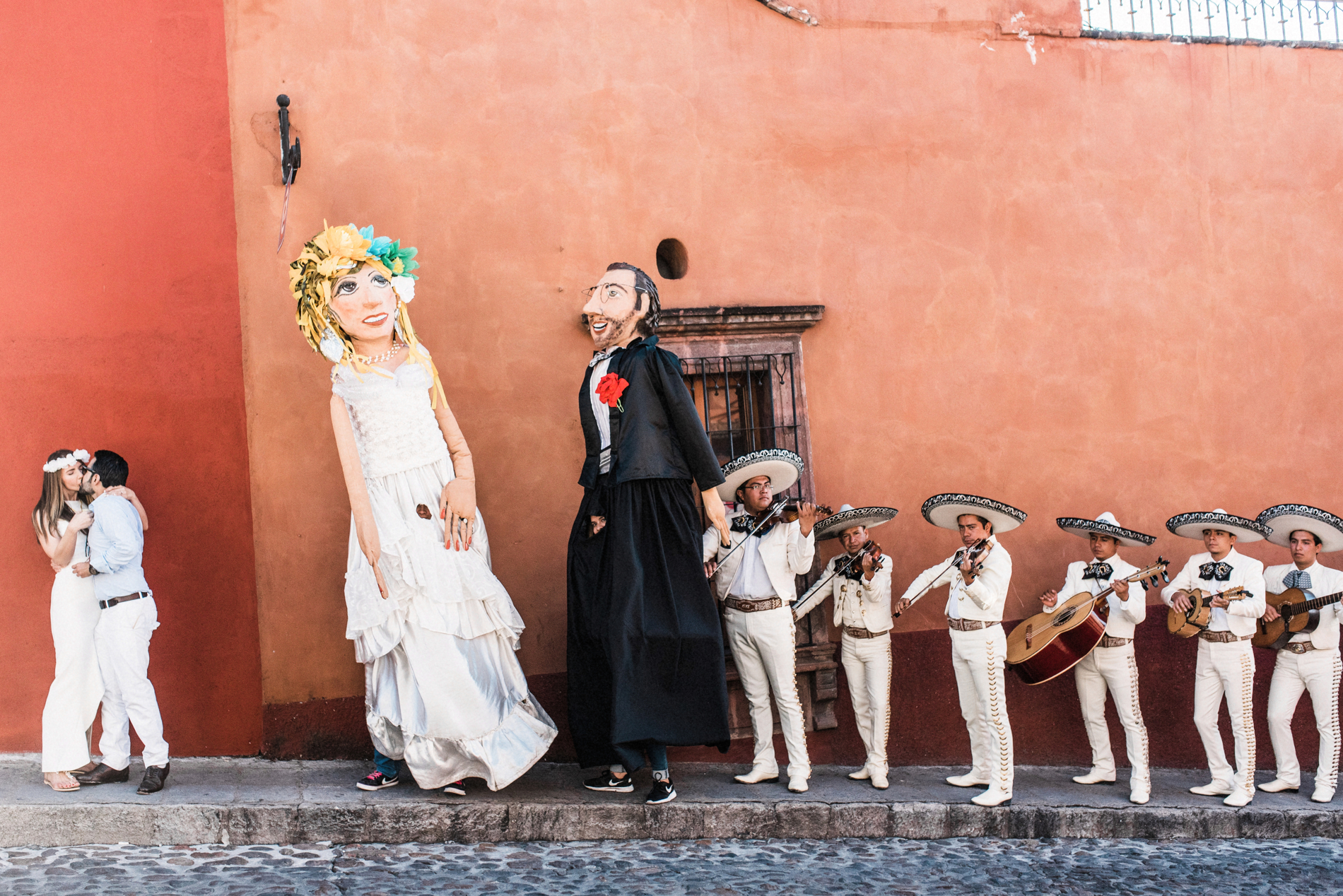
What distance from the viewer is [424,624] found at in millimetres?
5855

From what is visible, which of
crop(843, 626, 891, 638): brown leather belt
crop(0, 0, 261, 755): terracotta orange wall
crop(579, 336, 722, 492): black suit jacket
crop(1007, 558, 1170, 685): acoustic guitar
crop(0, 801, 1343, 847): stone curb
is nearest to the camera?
crop(0, 801, 1343, 847): stone curb

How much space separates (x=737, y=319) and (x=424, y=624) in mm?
2815

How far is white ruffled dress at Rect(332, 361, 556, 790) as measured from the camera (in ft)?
19.2

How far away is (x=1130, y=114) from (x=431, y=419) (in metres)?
5.31

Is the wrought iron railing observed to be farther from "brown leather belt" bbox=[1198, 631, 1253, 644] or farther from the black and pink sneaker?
the black and pink sneaker

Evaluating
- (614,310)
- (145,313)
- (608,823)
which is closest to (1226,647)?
(608,823)

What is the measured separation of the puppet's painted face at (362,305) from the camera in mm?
5988

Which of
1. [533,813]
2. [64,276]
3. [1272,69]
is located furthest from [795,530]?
[1272,69]

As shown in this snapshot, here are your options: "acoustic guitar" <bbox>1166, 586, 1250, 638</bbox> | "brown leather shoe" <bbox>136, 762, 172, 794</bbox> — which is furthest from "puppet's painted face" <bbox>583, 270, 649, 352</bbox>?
"acoustic guitar" <bbox>1166, 586, 1250, 638</bbox>

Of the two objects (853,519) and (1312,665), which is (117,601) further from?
(1312,665)

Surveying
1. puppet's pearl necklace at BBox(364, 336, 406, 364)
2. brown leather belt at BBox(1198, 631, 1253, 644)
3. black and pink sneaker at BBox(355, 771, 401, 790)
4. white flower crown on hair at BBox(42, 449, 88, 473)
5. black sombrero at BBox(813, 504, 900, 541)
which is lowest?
black and pink sneaker at BBox(355, 771, 401, 790)

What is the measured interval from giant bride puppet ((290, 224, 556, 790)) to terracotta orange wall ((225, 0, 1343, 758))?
3.17 feet

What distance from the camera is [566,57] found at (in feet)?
24.5

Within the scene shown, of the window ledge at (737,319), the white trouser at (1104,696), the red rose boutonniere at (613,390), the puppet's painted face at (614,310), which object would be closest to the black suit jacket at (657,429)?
the red rose boutonniere at (613,390)
